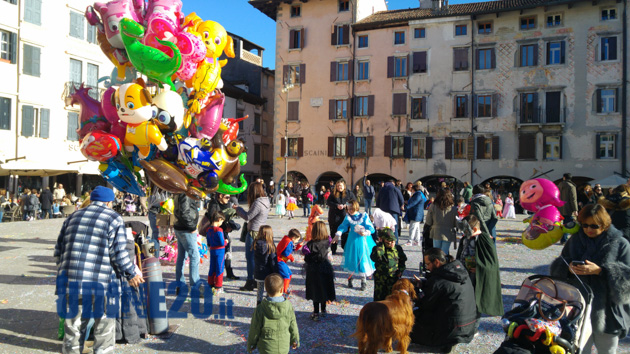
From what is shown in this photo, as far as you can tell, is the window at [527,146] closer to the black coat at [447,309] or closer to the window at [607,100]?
the window at [607,100]

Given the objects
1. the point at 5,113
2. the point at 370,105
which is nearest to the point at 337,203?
the point at 5,113

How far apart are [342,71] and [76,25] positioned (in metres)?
17.7

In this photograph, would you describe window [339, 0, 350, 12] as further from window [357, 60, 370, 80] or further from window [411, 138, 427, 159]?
window [411, 138, 427, 159]

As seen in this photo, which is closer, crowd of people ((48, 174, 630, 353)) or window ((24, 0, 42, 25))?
Answer: crowd of people ((48, 174, 630, 353))

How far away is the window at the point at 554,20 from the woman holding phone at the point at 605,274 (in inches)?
1162

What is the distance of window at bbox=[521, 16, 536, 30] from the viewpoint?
2944 cm

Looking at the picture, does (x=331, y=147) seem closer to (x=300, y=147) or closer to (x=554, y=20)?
(x=300, y=147)

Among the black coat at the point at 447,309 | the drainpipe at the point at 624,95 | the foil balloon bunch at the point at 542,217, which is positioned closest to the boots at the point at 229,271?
the black coat at the point at 447,309

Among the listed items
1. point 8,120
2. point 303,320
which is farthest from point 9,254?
point 8,120

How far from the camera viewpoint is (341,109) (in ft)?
111

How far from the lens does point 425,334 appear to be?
514 centimetres

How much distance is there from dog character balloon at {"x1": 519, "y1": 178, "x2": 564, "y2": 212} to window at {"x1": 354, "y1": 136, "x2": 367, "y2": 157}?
2802 cm

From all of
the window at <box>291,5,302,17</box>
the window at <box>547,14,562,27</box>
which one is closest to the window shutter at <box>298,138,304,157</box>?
the window at <box>291,5,302,17</box>

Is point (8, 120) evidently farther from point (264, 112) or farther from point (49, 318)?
point (264, 112)
